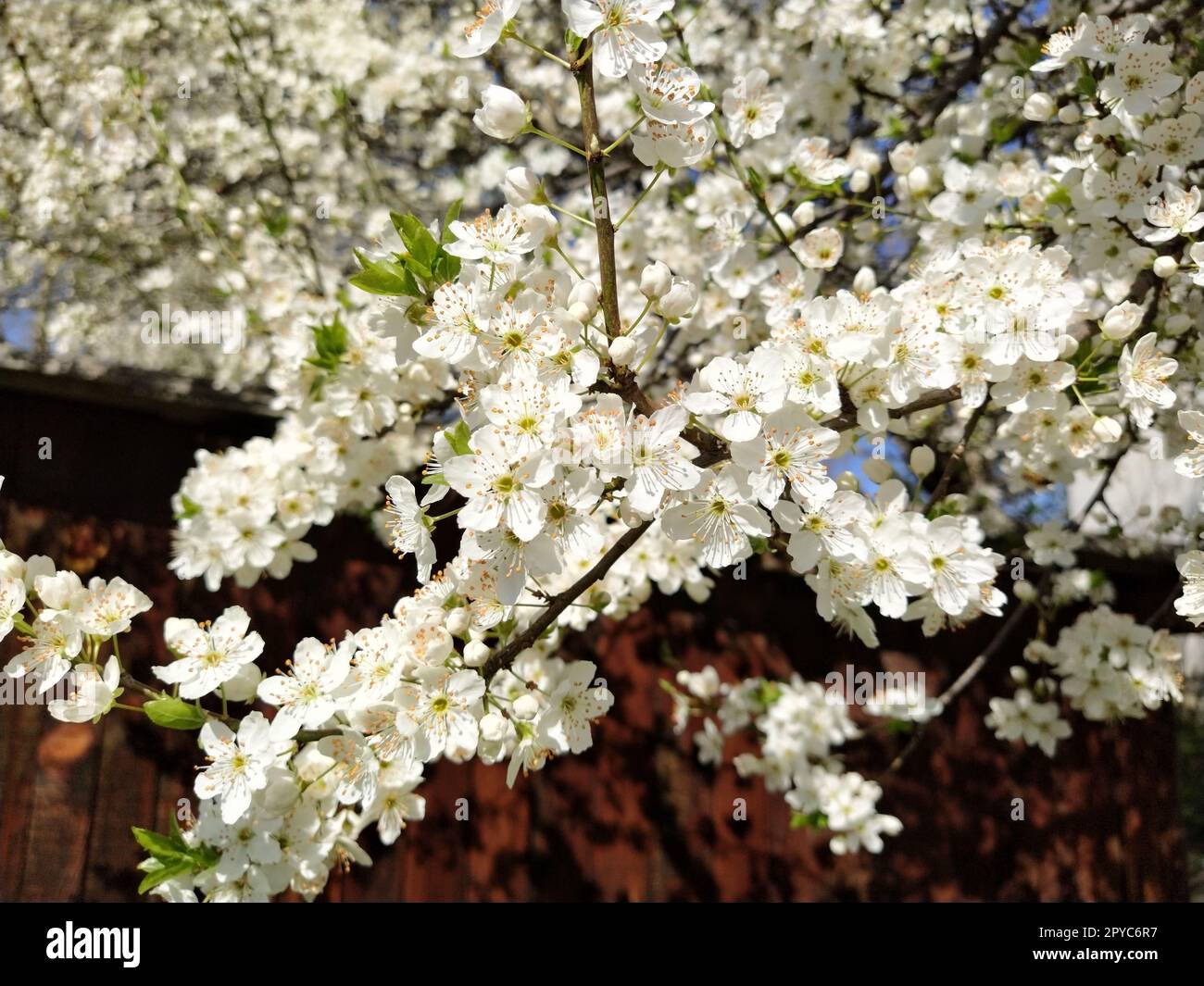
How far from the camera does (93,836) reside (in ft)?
8.59

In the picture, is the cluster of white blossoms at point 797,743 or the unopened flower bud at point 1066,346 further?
the cluster of white blossoms at point 797,743

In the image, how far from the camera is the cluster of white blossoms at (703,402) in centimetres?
132

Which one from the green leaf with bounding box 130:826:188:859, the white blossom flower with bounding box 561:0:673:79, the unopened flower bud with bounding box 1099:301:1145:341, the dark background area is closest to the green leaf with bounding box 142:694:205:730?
the green leaf with bounding box 130:826:188:859

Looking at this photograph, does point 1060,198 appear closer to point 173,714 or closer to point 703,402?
point 703,402

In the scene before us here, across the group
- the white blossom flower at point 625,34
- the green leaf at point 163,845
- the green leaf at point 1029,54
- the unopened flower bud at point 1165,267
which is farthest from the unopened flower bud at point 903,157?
the green leaf at point 163,845

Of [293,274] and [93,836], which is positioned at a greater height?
[293,274]

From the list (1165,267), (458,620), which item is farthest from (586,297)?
(1165,267)

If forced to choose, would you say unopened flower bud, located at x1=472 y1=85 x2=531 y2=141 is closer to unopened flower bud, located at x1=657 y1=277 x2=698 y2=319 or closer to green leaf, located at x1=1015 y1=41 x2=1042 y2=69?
Result: unopened flower bud, located at x1=657 y1=277 x2=698 y2=319

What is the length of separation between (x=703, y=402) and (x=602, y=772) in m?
2.25

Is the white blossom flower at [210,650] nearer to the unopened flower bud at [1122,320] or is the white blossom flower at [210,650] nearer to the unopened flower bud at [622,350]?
the unopened flower bud at [622,350]

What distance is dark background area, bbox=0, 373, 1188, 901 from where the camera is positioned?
Answer: 2676 mm

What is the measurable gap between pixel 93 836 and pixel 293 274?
6.03 ft
